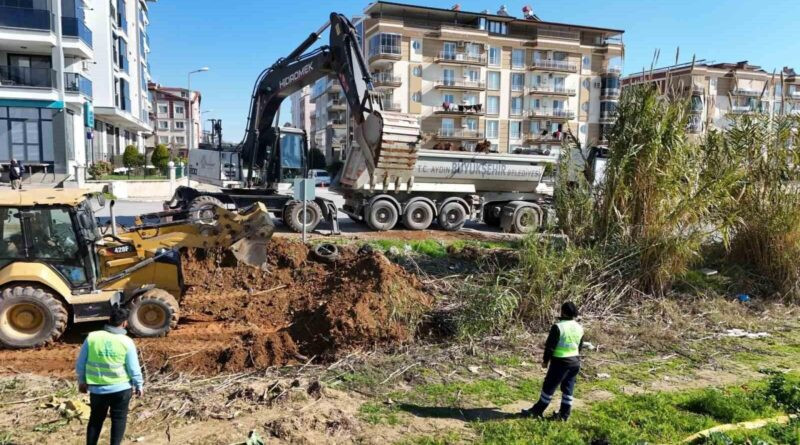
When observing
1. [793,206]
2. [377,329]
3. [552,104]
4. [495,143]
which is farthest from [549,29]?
[377,329]

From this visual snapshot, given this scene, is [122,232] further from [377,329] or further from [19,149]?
[19,149]

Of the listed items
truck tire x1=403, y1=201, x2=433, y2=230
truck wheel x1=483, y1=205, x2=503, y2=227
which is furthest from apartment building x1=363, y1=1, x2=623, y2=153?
truck tire x1=403, y1=201, x2=433, y2=230

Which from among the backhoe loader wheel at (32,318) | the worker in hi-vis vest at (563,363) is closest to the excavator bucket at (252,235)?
the backhoe loader wheel at (32,318)

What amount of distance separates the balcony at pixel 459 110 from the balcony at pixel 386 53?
6.64 m

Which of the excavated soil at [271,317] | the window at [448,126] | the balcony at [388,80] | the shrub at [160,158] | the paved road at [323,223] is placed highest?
the balcony at [388,80]

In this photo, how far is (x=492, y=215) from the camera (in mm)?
17906

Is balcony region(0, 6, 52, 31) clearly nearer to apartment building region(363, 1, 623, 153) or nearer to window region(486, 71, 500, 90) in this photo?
apartment building region(363, 1, 623, 153)

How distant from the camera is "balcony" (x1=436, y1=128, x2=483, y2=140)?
55906 mm

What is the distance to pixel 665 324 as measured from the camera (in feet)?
26.3

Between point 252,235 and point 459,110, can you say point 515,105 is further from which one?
point 252,235

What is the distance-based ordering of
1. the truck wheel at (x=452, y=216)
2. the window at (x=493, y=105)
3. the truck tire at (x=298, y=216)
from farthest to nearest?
the window at (x=493, y=105)
the truck wheel at (x=452, y=216)
the truck tire at (x=298, y=216)

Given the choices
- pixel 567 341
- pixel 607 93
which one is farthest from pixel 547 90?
pixel 567 341

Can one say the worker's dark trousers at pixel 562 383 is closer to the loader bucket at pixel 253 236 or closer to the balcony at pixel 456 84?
the loader bucket at pixel 253 236

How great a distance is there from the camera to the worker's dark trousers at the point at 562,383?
4.96 metres
